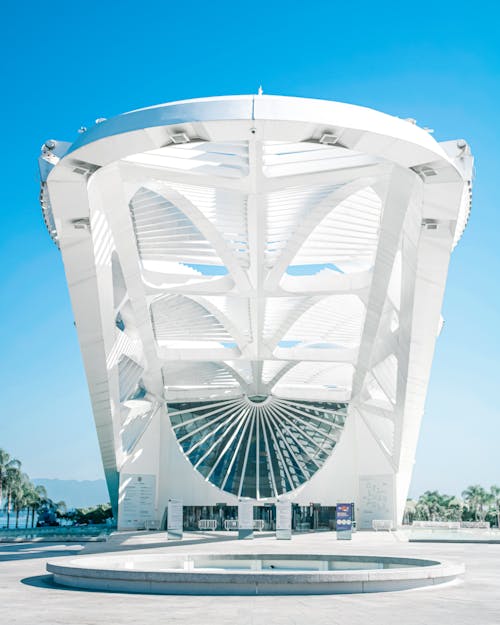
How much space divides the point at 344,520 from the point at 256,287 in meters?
9.57

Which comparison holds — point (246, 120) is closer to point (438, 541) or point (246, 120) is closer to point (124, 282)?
point (124, 282)

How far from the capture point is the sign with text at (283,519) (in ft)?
102

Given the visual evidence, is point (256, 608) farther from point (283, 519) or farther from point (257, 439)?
point (257, 439)

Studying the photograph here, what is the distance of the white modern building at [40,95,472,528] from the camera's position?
18.0 metres

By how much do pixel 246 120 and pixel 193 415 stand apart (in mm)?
33739

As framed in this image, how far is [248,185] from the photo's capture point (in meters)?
21.8

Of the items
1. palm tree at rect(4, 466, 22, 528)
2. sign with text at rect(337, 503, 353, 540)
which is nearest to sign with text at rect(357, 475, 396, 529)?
sign with text at rect(337, 503, 353, 540)

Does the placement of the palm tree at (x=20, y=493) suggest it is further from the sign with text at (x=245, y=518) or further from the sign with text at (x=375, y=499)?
the sign with text at (x=245, y=518)

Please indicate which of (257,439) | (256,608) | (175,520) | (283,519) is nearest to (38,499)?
(257,439)

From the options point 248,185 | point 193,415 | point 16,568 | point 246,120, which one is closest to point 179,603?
point 16,568

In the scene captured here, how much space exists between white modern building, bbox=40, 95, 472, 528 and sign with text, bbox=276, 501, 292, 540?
21.4ft

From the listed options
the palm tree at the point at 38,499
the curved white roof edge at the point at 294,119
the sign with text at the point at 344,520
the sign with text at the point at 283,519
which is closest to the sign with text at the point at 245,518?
the sign with text at the point at 283,519

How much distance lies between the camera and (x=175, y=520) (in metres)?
30.8

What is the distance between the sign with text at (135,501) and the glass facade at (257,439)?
4.20m
